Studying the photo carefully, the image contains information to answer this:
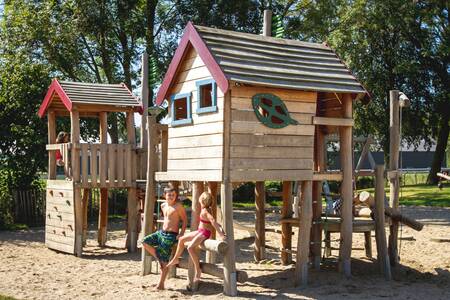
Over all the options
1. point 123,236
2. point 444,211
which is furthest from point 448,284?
point 444,211

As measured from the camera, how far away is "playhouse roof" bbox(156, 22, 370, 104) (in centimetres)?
973

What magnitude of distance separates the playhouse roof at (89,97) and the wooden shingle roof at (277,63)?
4.95 metres

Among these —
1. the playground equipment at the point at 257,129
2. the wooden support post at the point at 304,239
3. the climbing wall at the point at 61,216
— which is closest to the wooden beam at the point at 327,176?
the playground equipment at the point at 257,129

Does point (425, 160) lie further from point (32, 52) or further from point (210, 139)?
point (210, 139)

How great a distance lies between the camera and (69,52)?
25984mm

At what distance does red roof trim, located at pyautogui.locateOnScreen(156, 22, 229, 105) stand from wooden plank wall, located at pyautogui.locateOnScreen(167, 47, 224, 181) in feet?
0.44

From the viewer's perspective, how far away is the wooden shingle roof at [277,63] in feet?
32.3

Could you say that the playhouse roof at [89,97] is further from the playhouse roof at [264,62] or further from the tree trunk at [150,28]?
the tree trunk at [150,28]

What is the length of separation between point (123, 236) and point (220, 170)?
8.82 meters

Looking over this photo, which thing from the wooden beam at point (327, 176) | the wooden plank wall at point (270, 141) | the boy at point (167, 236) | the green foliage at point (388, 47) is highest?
the green foliage at point (388, 47)

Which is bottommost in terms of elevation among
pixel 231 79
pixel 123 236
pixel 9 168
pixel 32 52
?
pixel 123 236

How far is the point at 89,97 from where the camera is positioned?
14.5 metres

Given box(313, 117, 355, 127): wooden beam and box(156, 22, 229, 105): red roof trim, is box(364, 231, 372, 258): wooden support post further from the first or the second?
box(156, 22, 229, 105): red roof trim

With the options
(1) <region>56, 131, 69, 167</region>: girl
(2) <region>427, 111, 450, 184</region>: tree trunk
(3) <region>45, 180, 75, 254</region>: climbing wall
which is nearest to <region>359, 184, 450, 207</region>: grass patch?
(2) <region>427, 111, 450, 184</region>: tree trunk
